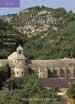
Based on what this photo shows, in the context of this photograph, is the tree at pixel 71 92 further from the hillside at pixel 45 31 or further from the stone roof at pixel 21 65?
the hillside at pixel 45 31

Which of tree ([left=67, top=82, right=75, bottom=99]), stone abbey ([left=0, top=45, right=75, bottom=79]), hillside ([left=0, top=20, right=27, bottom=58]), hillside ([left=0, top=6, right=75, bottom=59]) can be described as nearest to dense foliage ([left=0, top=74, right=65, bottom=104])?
tree ([left=67, top=82, right=75, bottom=99])

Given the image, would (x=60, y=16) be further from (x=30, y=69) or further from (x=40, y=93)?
(x=40, y=93)

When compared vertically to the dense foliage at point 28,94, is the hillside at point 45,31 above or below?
above

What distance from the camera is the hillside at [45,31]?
156 feet

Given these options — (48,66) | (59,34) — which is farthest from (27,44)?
(48,66)

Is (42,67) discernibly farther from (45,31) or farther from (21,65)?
(45,31)

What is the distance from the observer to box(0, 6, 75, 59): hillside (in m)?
47.4

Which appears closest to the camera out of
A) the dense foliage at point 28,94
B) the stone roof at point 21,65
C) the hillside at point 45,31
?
the dense foliage at point 28,94

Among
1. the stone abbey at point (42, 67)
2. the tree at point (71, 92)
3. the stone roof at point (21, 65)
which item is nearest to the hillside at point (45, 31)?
the stone abbey at point (42, 67)

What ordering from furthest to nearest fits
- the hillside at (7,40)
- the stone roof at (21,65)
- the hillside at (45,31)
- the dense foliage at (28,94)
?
the hillside at (45,31) < the hillside at (7,40) < the stone roof at (21,65) < the dense foliage at (28,94)

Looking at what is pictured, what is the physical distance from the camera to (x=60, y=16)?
73.1m

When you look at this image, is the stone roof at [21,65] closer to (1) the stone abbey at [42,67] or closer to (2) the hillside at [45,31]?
(1) the stone abbey at [42,67]

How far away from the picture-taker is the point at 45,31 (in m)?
66.6

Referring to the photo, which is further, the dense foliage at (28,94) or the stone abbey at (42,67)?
the stone abbey at (42,67)
